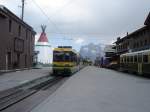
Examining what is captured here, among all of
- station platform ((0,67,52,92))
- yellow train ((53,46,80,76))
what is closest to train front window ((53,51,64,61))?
yellow train ((53,46,80,76))

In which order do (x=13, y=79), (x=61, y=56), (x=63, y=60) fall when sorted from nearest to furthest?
(x=13, y=79) < (x=61, y=56) < (x=63, y=60)

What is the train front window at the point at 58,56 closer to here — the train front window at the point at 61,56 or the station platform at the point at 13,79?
the train front window at the point at 61,56

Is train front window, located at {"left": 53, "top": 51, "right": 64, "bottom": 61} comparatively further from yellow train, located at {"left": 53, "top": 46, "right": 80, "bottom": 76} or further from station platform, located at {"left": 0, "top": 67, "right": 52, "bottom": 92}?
station platform, located at {"left": 0, "top": 67, "right": 52, "bottom": 92}

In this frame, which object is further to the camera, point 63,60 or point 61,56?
point 63,60

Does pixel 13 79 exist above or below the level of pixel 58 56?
below

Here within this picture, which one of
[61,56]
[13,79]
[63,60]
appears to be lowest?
[13,79]

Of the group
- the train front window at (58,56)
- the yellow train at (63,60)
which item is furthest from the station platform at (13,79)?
the train front window at (58,56)

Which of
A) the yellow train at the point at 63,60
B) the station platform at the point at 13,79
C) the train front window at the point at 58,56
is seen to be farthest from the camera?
the train front window at the point at 58,56

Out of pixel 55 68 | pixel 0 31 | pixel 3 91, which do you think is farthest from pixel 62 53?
pixel 3 91

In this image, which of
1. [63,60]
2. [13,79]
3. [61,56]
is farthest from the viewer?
[63,60]

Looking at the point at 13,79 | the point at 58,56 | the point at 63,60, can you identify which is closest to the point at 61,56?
the point at 58,56

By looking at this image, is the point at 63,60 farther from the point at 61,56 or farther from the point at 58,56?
Answer: the point at 58,56

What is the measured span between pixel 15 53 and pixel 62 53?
915cm

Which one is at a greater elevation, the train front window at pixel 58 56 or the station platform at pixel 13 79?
the train front window at pixel 58 56
